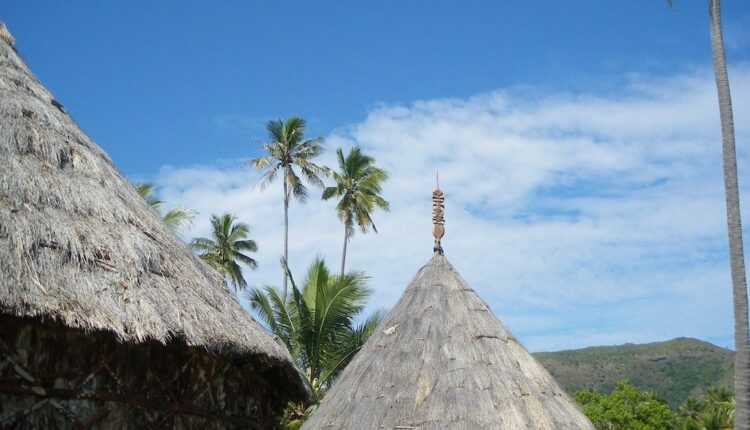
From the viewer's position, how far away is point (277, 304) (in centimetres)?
1947

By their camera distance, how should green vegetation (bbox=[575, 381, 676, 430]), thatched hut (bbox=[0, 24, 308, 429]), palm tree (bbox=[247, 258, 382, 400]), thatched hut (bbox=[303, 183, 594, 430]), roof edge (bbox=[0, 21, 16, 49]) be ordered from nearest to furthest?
thatched hut (bbox=[0, 24, 308, 429]), thatched hut (bbox=[303, 183, 594, 430]), roof edge (bbox=[0, 21, 16, 49]), palm tree (bbox=[247, 258, 382, 400]), green vegetation (bbox=[575, 381, 676, 430])

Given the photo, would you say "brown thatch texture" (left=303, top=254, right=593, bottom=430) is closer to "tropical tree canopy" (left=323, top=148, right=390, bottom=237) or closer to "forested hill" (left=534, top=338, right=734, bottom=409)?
"tropical tree canopy" (left=323, top=148, right=390, bottom=237)

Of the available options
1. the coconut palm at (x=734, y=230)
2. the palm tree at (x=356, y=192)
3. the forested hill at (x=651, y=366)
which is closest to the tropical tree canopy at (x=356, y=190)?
the palm tree at (x=356, y=192)

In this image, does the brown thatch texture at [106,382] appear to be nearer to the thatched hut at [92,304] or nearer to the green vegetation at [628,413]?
the thatched hut at [92,304]

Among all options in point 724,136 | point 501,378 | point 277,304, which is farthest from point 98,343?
point 277,304

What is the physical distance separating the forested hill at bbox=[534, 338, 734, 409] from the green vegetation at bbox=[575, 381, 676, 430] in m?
28.4

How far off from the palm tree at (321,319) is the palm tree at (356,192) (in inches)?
419

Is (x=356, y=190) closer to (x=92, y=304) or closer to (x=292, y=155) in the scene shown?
(x=292, y=155)

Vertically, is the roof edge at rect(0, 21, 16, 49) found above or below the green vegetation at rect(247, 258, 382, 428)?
above

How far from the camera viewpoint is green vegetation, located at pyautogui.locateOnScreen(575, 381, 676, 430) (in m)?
26.8

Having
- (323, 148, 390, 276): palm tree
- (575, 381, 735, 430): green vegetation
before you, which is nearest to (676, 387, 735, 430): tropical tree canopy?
(575, 381, 735, 430): green vegetation

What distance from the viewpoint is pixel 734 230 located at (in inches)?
427

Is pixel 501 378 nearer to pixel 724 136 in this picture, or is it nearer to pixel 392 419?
pixel 392 419

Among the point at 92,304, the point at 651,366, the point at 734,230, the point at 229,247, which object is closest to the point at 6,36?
the point at 92,304
